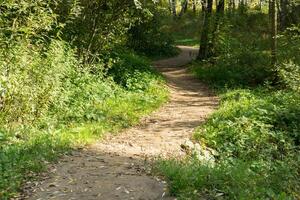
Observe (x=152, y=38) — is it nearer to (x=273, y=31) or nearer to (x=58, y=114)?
(x=273, y=31)

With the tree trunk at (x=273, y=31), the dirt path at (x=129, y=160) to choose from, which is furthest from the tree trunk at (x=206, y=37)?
the dirt path at (x=129, y=160)

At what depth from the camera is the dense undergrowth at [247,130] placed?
627 centimetres

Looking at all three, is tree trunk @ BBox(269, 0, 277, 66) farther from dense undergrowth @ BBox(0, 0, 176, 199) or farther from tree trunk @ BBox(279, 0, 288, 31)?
tree trunk @ BBox(279, 0, 288, 31)

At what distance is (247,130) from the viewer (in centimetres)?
1062

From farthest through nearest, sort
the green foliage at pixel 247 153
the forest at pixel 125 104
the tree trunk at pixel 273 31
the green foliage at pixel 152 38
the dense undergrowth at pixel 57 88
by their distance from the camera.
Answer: the green foliage at pixel 152 38, the tree trunk at pixel 273 31, the dense undergrowth at pixel 57 88, the forest at pixel 125 104, the green foliage at pixel 247 153

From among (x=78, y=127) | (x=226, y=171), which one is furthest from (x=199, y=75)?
(x=226, y=171)

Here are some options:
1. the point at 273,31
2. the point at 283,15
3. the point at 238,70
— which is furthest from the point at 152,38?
the point at 273,31

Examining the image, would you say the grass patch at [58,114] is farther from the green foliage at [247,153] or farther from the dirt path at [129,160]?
the green foliage at [247,153]

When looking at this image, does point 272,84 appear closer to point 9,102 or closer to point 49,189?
point 9,102

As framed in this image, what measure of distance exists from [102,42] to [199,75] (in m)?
5.82

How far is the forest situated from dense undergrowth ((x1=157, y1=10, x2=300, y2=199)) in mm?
24

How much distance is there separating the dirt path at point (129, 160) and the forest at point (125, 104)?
10 centimetres

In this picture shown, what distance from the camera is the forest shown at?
263 inches

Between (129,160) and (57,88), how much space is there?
8.99ft
